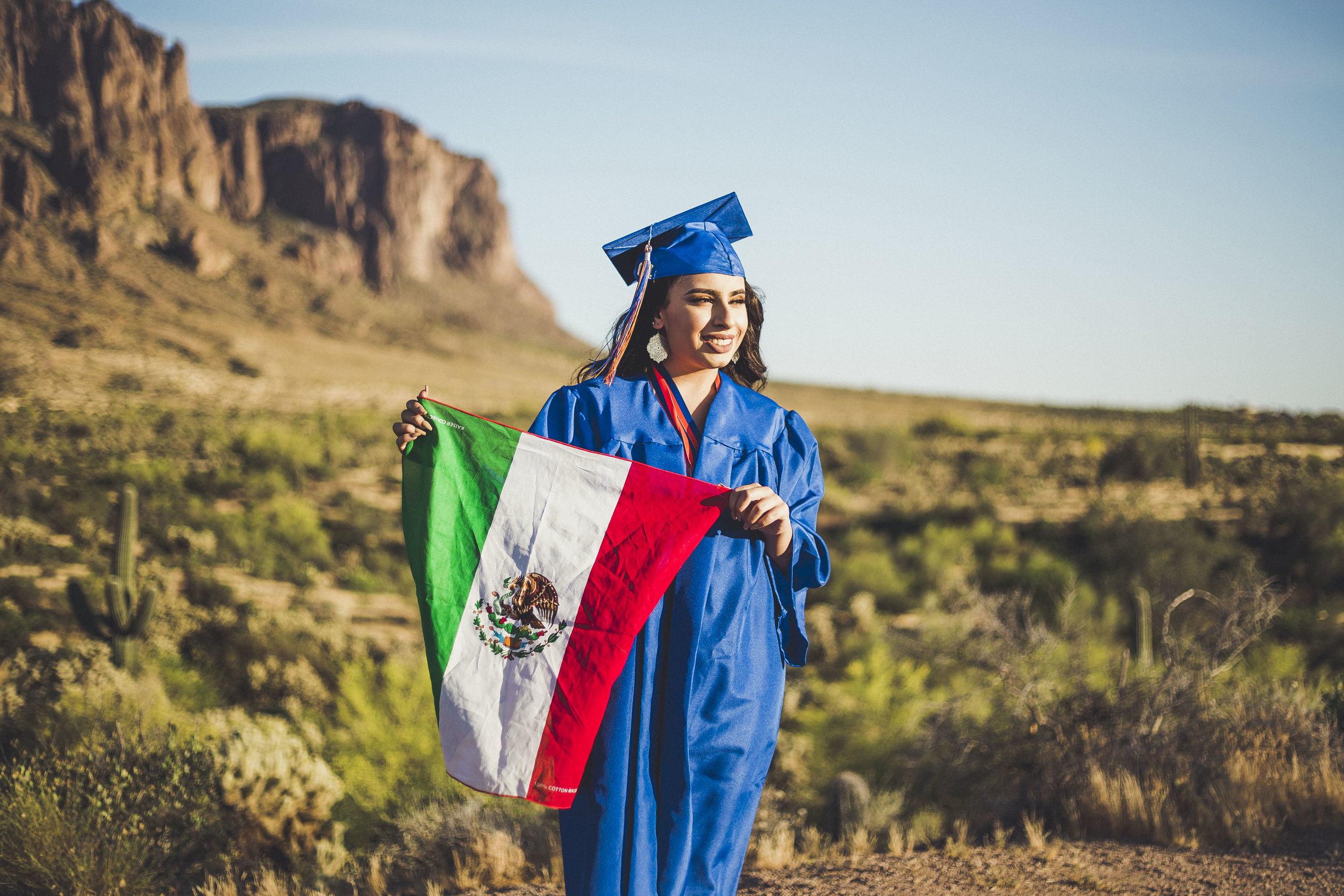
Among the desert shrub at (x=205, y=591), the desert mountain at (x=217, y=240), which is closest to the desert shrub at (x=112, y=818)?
the desert shrub at (x=205, y=591)

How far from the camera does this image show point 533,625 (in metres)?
2.46

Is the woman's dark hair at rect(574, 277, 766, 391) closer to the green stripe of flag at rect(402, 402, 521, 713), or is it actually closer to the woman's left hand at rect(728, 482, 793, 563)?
the green stripe of flag at rect(402, 402, 521, 713)

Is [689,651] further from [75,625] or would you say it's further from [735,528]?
[75,625]

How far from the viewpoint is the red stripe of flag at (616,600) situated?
91.1 inches

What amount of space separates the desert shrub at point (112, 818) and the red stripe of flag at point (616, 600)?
9.38 ft

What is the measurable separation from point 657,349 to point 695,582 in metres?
0.81

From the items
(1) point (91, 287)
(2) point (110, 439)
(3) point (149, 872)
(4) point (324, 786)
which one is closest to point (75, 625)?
(4) point (324, 786)

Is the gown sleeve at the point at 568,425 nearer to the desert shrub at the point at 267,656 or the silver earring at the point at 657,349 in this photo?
the silver earring at the point at 657,349

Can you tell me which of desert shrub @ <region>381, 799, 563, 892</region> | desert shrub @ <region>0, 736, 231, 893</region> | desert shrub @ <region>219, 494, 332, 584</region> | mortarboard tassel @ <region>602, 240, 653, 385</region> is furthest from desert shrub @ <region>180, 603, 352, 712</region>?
mortarboard tassel @ <region>602, 240, 653, 385</region>

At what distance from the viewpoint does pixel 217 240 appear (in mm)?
70062

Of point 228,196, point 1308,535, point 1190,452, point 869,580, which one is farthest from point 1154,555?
point 228,196

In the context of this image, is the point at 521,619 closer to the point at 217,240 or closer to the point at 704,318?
the point at 704,318

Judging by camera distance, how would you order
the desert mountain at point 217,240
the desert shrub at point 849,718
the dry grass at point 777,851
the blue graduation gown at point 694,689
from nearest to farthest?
1. the blue graduation gown at point 694,689
2. the dry grass at point 777,851
3. the desert shrub at point 849,718
4. the desert mountain at point 217,240

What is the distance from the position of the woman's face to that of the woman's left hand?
1.52 feet
